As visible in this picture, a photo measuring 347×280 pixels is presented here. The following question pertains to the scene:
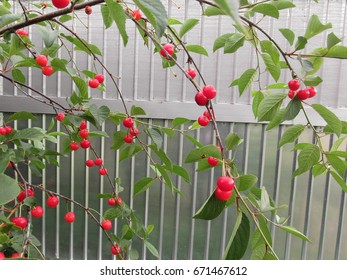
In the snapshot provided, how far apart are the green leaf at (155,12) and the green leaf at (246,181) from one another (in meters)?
0.18

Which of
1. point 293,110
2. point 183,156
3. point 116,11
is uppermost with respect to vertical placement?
point 116,11

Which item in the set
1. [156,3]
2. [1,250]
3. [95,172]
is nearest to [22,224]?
[1,250]

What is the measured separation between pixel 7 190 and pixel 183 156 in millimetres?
882

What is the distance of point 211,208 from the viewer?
14.7 inches

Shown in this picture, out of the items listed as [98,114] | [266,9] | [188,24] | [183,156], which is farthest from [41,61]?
[183,156]

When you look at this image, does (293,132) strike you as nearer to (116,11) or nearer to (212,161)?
(212,161)

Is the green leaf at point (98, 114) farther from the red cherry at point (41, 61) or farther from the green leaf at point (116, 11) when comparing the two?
the green leaf at point (116, 11)

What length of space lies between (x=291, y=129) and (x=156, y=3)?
332 mm

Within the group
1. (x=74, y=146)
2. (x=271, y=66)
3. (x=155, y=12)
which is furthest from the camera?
(x=74, y=146)

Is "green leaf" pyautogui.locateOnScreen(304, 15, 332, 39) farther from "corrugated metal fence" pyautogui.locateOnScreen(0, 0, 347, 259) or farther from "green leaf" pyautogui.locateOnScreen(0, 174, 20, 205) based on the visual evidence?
"corrugated metal fence" pyautogui.locateOnScreen(0, 0, 347, 259)

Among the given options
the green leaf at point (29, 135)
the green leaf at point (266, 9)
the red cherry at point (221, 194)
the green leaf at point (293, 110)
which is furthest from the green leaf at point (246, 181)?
the green leaf at point (29, 135)

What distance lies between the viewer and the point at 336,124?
0.49m

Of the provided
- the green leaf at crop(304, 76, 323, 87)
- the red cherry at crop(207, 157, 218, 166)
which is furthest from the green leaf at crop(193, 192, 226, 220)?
the green leaf at crop(304, 76, 323, 87)

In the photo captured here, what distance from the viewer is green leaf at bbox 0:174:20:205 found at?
0.38 meters
